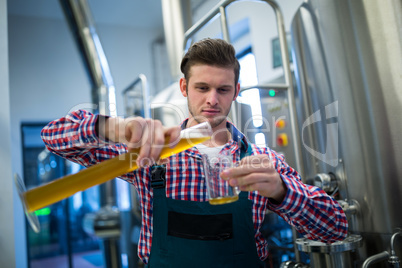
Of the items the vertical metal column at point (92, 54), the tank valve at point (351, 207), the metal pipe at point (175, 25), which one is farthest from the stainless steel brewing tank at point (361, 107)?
the vertical metal column at point (92, 54)

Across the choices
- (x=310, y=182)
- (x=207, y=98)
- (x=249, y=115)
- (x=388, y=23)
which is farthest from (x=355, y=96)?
(x=249, y=115)

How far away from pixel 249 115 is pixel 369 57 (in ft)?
2.95

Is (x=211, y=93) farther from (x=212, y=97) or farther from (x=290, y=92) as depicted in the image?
(x=290, y=92)

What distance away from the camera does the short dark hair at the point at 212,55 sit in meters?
1.24

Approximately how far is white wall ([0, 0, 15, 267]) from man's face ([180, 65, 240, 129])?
49.7 inches

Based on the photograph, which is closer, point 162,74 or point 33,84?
point 33,84

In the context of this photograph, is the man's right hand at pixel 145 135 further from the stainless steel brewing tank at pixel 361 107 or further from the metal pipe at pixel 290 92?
the metal pipe at pixel 290 92

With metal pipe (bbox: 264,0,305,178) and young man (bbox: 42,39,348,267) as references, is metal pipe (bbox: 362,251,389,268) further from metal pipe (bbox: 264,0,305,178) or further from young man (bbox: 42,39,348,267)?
metal pipe (bbox: 264,0,305,178)

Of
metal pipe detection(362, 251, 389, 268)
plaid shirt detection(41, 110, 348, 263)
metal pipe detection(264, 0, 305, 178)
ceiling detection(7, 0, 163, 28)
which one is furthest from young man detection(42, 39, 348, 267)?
ceiling detection(7, 0, 163, 28)

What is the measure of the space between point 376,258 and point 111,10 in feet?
18.2

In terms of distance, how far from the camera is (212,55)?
4.08ft

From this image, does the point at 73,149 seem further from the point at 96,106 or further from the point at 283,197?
the point at 96,106

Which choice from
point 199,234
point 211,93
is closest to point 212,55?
point 211,93

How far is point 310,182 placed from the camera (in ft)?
5.86
